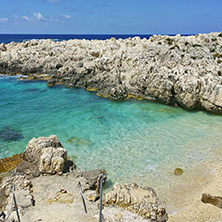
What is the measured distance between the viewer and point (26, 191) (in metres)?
12.6

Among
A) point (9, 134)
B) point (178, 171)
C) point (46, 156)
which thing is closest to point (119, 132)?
point (178, 171)

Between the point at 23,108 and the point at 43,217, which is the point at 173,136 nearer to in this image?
the point at 43,217

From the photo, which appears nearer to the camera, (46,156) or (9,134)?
(46,156)

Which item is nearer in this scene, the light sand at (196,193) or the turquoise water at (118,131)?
the light sand at (196,193)

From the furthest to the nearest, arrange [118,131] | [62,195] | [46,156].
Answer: [118,131]
[46,156]
[62,195]

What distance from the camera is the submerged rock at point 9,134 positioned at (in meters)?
22.1

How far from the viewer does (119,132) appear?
2380 cm

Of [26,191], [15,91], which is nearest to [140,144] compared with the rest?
[26,191]

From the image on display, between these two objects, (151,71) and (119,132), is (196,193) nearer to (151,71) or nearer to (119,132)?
(119,132)

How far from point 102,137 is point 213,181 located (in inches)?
440

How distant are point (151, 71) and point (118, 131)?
15063mm

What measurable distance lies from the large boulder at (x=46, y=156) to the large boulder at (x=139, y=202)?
15.1ft

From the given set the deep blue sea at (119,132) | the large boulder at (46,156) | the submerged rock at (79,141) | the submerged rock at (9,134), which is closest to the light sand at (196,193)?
the deep blue sea at (119,132)

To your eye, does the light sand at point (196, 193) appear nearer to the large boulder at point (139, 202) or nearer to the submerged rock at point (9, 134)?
the large boulder at point (139, 202)
